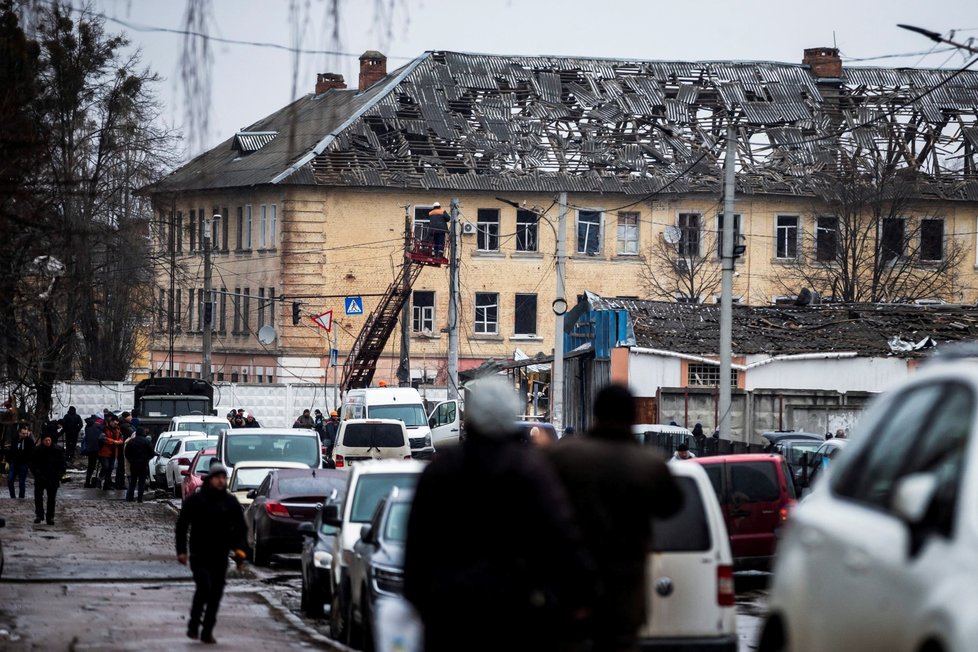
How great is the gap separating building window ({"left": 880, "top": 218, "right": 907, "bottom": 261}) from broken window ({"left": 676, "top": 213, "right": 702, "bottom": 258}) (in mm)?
7431

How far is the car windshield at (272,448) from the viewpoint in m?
30.0

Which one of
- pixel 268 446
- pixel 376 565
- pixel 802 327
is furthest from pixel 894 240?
pixel 376 565

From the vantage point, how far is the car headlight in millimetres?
17328

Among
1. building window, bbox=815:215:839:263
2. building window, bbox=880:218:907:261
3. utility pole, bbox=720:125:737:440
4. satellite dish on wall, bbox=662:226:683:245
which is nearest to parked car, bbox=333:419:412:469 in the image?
utility pole, bbox=720:125:737:440

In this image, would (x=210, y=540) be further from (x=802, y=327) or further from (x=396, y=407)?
(x=802, y=327)

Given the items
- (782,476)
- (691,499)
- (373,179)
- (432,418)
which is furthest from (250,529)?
(373,179)

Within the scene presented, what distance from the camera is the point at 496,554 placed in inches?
240

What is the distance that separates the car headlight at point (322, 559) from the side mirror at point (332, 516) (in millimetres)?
882

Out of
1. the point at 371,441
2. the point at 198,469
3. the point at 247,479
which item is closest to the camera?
the point at 247,479

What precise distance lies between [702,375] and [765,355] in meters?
1.84

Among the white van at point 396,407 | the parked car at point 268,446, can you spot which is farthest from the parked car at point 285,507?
the white van at point 396,407

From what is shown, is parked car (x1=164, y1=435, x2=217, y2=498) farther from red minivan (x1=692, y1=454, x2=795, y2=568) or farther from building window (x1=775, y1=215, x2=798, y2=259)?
building window (x1=775, y1=215, x2=798, y2=259)

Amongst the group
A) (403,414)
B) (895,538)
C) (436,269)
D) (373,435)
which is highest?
(436,269)

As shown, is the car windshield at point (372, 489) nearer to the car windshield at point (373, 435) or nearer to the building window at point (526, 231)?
the car windshield at point (373, 435)
